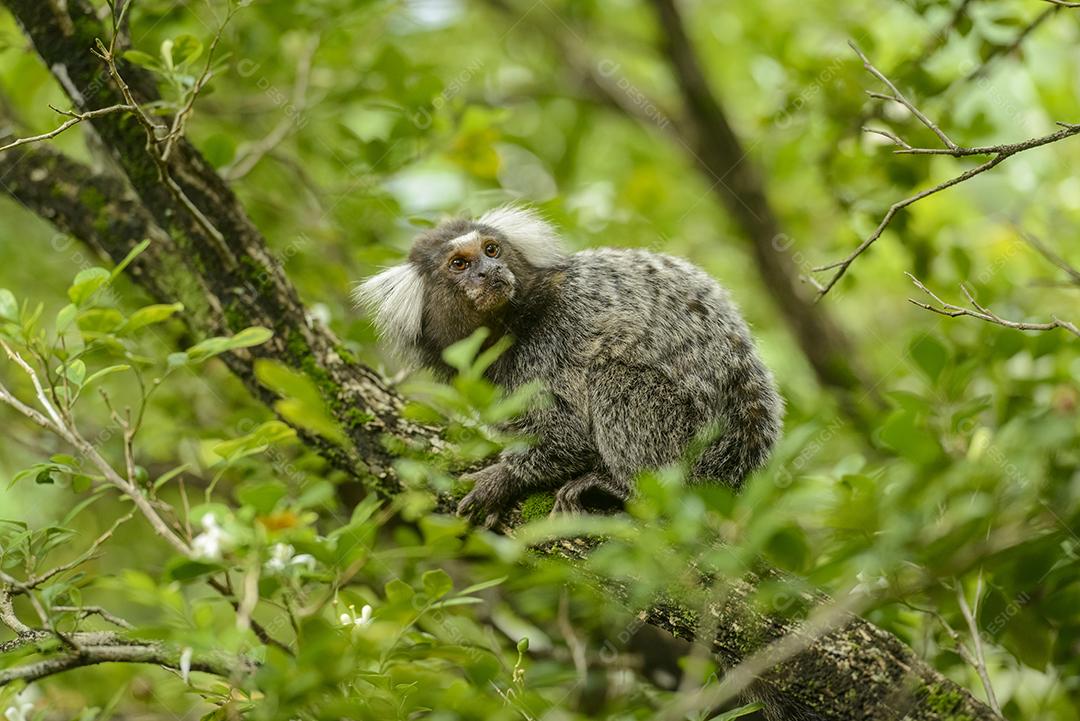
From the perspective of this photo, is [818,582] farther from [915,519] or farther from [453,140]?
[453,140]

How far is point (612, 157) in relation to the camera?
30.6 ft

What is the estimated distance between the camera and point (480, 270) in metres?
4.67

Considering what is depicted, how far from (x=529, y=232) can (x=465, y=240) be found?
0.44m

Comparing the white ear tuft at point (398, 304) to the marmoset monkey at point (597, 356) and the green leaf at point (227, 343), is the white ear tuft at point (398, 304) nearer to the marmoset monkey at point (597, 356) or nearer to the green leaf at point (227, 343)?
the marmoset monkey at point (597, 356)

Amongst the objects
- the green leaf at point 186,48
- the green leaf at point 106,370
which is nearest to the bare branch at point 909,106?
the green leaf at point 186,48

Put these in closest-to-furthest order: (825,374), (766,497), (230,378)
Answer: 1. (766,497)
2. (230,378)
3. (825,374)

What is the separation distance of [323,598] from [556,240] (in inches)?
116

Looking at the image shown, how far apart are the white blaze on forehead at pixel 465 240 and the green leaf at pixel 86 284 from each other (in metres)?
2.17

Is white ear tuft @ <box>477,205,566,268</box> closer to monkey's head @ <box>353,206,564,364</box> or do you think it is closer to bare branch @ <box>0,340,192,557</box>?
monkey's head @ <box>353,206,564,364</box>

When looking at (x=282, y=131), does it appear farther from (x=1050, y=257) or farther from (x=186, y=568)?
(x=1050, y=257)

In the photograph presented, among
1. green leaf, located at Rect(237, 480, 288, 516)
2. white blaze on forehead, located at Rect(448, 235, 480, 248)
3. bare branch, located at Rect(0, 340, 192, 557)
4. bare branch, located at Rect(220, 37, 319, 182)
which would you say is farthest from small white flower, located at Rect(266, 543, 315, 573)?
bare branch, located at Rect(220, 37, 319, 182)

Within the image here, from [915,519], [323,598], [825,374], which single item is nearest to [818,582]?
[915,519]

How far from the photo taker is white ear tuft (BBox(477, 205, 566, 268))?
16.5 feet

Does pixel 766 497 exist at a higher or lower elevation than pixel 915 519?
higher
